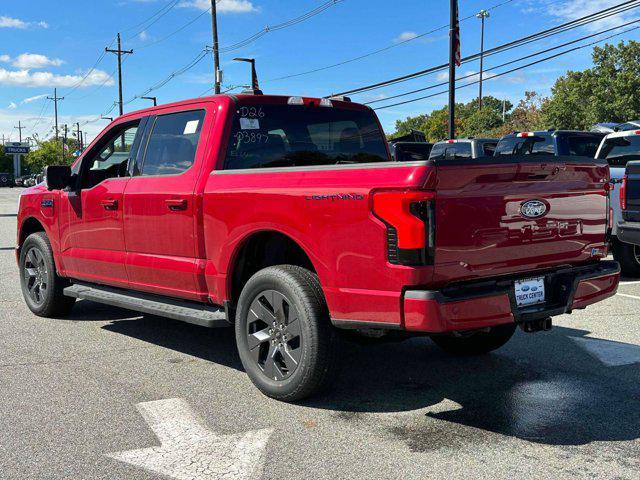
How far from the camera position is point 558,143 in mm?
11328

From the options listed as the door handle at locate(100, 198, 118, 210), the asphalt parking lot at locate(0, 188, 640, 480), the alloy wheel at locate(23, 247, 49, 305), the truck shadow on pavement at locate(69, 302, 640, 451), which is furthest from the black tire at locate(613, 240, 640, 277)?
→ the alloy wheel at locate(23, 247, 49, 305)

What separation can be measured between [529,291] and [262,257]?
71.9 inches

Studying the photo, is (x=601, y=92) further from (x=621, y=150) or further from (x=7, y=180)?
(x=7, y=180)

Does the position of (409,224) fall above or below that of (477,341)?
above

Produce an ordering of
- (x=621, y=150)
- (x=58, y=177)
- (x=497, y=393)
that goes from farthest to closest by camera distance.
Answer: (x=621, y=150), (x=58, y=177), (x=497, y=393)

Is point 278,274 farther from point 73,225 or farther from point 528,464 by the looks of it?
point 73,225

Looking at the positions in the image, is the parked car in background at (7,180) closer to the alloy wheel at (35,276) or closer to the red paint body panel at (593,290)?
the alloy wheel at (35,276)

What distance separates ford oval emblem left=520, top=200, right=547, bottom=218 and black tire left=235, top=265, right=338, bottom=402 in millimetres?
1285

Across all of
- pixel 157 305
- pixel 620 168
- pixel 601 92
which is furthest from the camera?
pixel 601 92

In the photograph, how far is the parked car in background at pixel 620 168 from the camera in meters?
9.26

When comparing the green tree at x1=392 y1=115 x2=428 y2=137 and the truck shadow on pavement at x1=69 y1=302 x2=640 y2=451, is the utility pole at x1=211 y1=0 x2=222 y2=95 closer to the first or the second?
the truck shadow on pavement at x1=69 y1=302 x2=640 y2=451

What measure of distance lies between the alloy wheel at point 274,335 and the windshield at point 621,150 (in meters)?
7.45

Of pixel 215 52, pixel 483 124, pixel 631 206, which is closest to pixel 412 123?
pixel 483 124

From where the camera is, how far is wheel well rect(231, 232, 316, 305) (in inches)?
177
